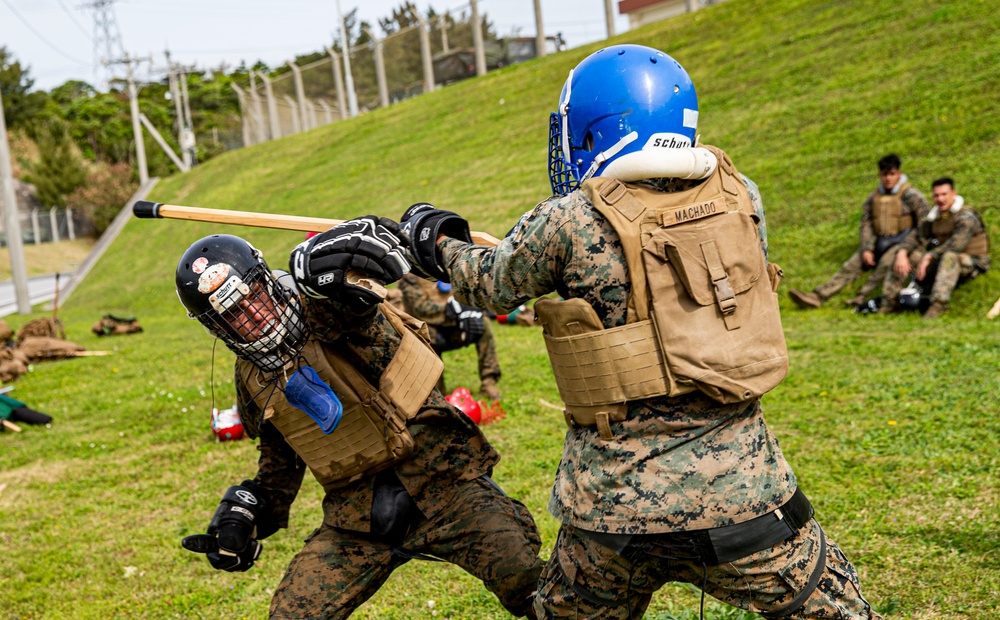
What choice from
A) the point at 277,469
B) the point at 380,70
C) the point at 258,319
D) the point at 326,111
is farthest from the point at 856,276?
the point at 326,111

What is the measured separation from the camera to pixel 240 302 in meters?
2.77

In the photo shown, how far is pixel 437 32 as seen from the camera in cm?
3250

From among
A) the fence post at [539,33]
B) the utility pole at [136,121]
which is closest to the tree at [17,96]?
the utility pole at [136,121]

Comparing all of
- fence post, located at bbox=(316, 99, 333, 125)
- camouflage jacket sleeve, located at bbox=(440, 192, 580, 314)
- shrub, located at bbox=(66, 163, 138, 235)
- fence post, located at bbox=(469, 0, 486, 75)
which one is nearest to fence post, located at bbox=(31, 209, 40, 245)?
shrub, located at bbox=(66, 163, 138, 235)

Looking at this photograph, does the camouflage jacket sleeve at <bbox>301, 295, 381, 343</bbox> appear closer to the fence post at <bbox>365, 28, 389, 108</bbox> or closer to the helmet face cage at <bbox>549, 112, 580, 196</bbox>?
A: the helmet face cage at <bbox>549, 112, 580, 196</bbox>

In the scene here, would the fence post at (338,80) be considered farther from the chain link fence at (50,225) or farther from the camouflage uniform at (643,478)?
the camouflage uniform at (643,478)

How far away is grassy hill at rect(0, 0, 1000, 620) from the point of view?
4.92 metres

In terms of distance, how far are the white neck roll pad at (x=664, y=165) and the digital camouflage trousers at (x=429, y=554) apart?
59.4 inches

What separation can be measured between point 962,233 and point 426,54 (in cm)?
2538

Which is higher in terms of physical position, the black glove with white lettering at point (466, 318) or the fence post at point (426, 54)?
the fence post at point (426, 54)

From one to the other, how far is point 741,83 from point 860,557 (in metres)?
16.7

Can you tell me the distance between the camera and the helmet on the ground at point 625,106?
2510mm

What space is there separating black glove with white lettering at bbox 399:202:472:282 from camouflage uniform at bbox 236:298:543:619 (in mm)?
522

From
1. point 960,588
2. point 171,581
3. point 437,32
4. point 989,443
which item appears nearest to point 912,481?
point 989,443
